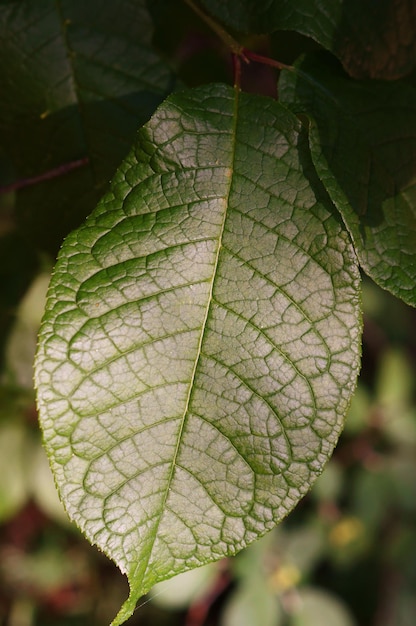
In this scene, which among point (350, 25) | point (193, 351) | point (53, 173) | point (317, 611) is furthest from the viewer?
point (317, 611)

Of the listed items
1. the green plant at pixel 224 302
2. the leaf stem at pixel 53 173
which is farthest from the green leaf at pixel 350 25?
the leaf stem at pixel 53 173

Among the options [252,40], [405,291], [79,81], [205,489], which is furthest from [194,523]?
[252,40]

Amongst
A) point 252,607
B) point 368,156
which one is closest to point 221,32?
point 368,156

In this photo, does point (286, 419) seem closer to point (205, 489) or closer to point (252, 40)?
point (205, 489)

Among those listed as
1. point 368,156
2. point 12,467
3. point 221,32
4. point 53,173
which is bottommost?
point 12,467

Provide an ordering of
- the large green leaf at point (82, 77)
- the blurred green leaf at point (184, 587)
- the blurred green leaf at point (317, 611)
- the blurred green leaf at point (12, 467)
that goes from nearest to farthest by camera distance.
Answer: the large green leaf at point (82, 77) < the blurred green leaf at point (12, 467) < the blurred green leaf at point (184, 587) < the blurred green leaf at point (317, 611)

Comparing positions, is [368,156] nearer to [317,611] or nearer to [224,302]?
[224,302]

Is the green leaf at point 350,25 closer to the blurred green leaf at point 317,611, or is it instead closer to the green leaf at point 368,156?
the green leaf at point 368,156
